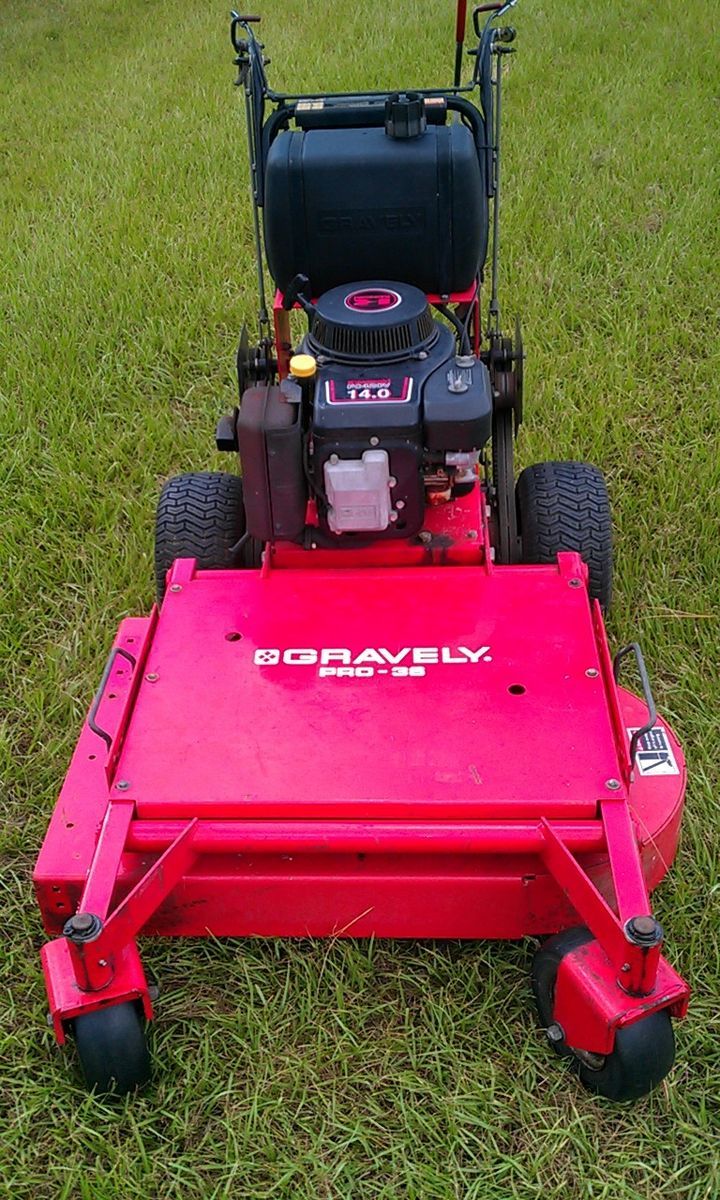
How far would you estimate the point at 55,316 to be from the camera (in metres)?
5.11

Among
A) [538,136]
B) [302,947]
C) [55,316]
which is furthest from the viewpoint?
[538,136]

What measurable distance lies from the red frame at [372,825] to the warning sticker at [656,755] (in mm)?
24

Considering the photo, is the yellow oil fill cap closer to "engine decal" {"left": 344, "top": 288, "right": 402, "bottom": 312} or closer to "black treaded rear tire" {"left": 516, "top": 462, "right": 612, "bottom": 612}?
"engine decal" {"left": 344, "top": 288, "right": 402, "bottom": 312}

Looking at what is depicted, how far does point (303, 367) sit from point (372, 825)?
1.00 m

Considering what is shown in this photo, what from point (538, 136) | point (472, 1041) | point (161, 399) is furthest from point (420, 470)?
point (538, 136)

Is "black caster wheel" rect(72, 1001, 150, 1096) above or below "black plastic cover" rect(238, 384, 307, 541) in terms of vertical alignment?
A: below

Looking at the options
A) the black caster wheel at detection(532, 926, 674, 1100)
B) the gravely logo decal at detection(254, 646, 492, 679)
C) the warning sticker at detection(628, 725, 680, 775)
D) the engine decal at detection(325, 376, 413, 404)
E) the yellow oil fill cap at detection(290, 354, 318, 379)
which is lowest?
the black caster wheel at detection(532, 926, 674, 1100)

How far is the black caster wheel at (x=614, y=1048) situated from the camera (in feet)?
7.01

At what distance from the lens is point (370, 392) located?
270 centimetres

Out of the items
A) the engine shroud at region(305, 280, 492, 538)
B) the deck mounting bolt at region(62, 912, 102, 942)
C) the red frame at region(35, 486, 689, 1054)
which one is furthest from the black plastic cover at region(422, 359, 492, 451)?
the deck mounting bolt at region(62, 912, 102, 942)

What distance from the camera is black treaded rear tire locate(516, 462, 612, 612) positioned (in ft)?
10.3

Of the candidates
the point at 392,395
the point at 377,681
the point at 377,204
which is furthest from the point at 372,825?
the point at 377,204

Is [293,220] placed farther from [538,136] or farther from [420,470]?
[538,136]

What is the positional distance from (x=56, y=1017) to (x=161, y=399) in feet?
9.62
